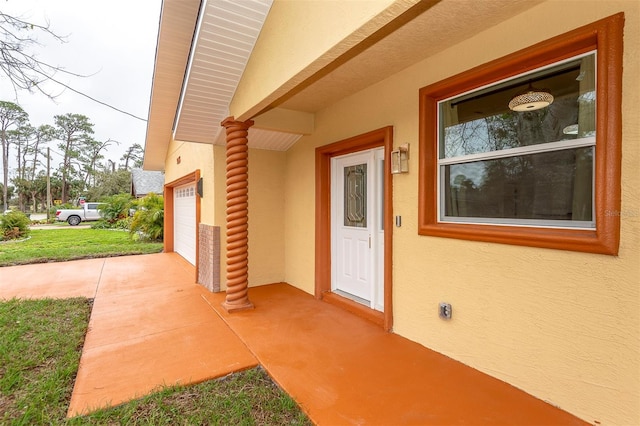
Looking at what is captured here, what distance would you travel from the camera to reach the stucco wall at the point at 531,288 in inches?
78.2

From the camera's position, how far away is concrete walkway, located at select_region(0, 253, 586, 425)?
7.73ft

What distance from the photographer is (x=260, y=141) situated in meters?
5.59

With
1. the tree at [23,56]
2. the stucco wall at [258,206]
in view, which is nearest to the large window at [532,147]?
the stucco wall at [258,206]

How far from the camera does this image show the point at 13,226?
1348 centimetres

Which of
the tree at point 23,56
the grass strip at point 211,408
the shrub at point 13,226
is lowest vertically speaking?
the grass strip at point 211,408

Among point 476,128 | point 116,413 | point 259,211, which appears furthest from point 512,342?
point 259,211

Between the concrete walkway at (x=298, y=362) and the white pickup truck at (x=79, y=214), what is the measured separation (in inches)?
781

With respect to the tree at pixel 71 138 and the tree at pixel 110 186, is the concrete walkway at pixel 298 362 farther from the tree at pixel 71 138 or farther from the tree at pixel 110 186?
the tree at pixel 71 138

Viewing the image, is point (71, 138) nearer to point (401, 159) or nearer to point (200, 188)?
point (200, 188)

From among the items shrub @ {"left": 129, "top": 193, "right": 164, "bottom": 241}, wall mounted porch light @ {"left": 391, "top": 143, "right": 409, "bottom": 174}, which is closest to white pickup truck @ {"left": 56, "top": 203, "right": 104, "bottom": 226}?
shrub @ {"left": 129, "top": 193, "right": 164, "bottom": 241}

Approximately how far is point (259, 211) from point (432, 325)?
378 centimetres

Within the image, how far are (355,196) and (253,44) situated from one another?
2.49 m

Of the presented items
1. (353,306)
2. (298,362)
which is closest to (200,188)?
(353,306)

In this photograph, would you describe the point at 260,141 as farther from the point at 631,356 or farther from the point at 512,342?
the point at 631,356
